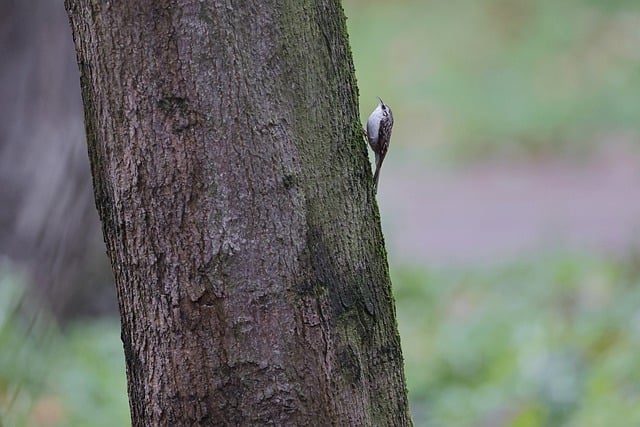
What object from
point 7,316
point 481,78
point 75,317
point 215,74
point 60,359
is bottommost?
point 215,74

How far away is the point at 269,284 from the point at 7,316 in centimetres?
282

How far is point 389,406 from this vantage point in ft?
6.73

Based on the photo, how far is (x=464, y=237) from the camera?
9594 mm

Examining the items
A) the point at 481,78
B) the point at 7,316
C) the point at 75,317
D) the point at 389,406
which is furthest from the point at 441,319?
the point at 481,78

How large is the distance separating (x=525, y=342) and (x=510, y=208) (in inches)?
184

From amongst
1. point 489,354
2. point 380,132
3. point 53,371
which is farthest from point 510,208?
point 380,132

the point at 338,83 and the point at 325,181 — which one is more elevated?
the point at 338,83

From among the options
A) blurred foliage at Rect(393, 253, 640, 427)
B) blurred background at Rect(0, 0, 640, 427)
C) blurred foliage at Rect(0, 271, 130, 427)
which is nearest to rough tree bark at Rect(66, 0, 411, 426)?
blurred background at Rect(0, 0, 640, 427)

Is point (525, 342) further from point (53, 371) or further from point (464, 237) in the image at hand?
point (464, 237)

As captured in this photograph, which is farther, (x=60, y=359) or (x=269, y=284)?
(x=60, y=359)

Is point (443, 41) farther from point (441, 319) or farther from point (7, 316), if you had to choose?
point (7, 316)

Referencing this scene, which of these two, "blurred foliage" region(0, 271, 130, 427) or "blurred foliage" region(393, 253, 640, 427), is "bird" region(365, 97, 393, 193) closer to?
"blurred foliage" region(0, 271, 130, 427)

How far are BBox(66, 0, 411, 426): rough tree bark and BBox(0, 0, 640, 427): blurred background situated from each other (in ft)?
3.65

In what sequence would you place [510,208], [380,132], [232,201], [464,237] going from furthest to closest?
[510,208]
[464,237]
[380,132]
[232,201]
